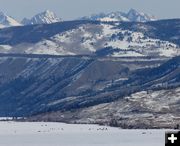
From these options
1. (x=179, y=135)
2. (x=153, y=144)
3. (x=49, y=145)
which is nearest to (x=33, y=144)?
(x=49, y=145)

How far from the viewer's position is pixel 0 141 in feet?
640

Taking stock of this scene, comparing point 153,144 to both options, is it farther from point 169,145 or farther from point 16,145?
point 169,145

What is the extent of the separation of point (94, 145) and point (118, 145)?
5.66m

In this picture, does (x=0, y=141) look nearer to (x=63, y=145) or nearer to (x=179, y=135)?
(x=63, y=145)

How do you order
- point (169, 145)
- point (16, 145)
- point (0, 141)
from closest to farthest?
point (169, 145), point (16, 145), point (0, 141)

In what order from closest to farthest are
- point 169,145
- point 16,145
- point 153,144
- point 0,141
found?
point 169,145 → point 153,144 → point 16,145 → point 0,141

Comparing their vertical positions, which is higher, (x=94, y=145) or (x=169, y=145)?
(x=169, y=145)

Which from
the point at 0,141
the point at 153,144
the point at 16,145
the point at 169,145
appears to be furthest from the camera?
the point at 0,141

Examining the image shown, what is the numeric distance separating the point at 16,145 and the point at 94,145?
A: 59.9 feet

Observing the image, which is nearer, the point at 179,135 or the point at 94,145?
the point at 179,135

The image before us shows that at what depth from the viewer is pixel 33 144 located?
177m

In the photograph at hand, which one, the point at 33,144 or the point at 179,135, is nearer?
the point at 179,135

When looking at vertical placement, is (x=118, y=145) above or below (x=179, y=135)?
below

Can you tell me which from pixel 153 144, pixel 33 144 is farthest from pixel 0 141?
pixel 153 144
